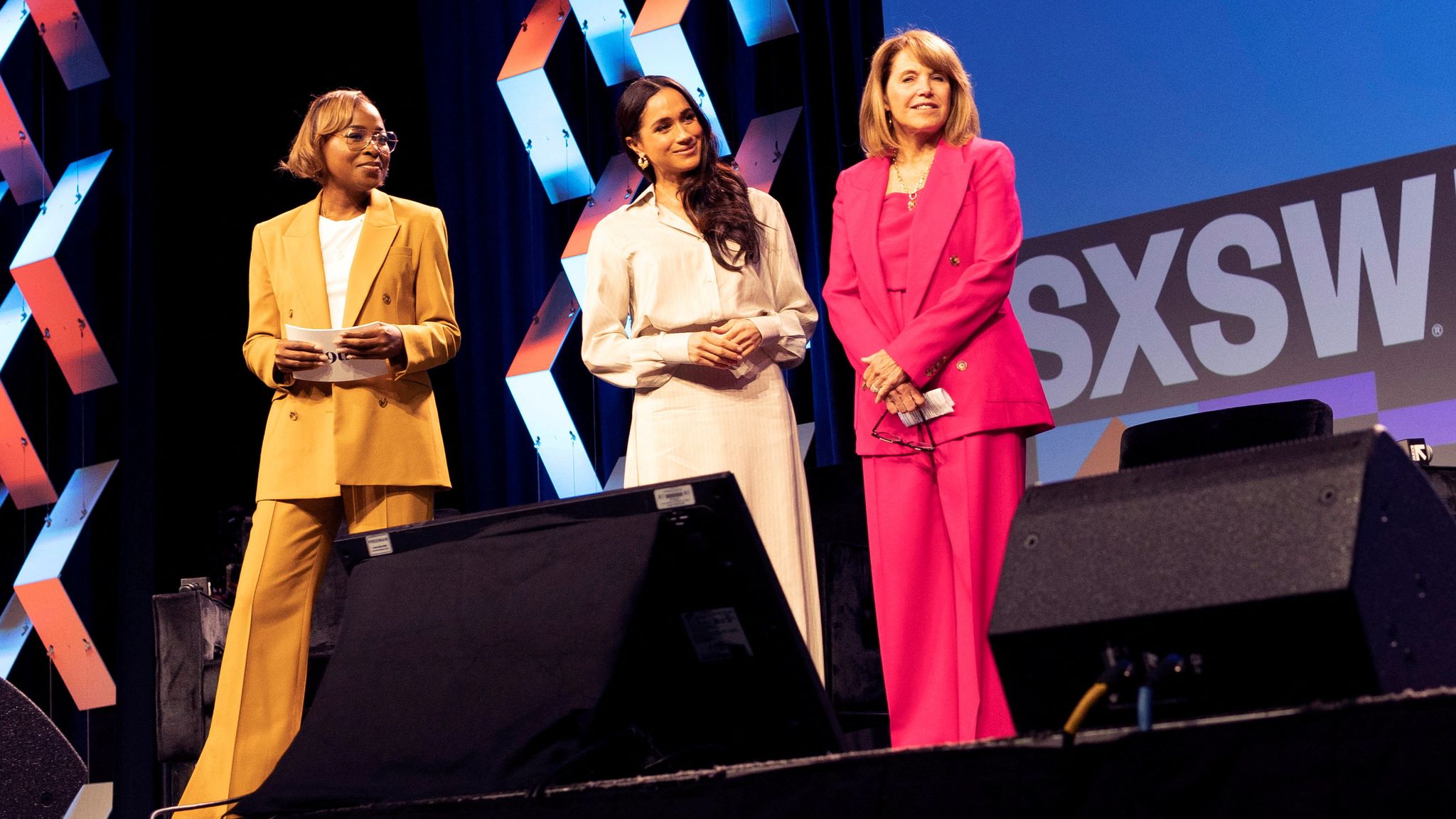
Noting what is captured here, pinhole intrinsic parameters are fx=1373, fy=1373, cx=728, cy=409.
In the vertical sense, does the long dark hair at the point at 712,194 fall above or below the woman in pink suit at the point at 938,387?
above

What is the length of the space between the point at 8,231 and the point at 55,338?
0.90m

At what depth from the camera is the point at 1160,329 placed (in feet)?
12.8

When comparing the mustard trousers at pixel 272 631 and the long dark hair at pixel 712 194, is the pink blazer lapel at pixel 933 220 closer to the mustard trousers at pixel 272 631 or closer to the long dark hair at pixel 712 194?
the long dark hair at pixel 712 194

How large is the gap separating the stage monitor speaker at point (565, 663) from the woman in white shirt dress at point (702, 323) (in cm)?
106

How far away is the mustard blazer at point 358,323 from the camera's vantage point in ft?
10.2

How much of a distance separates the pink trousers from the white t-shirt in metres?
1.40

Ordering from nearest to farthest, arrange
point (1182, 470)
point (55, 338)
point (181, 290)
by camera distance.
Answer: point (1182, 470)
point (181, 290)
point (55, 338)

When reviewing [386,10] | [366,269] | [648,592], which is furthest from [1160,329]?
[386,10]

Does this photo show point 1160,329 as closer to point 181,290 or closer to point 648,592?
point 648,592

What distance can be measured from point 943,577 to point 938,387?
1.22 ft

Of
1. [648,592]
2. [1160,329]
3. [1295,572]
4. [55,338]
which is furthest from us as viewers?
[55,338]

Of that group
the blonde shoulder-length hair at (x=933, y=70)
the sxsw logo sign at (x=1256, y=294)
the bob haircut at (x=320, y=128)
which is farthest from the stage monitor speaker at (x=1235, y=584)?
the sxsw logo sign at (x=1256, y=294)

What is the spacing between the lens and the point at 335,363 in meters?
3.12

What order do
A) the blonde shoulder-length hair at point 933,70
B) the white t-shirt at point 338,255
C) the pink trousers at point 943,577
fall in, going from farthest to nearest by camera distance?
the white t-shirt at point 338,255, the blonde shoulder-length hair at point 933,70, the pink trousers at point 943,577
